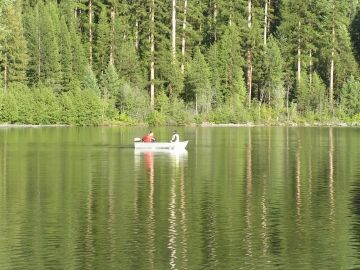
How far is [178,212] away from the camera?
32.2 metres

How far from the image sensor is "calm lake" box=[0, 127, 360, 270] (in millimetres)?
24016

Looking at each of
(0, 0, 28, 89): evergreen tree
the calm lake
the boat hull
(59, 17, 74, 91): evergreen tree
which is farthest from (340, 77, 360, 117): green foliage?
the calm lake

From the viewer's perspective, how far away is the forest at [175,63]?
386 feet

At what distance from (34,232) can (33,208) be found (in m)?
5.51

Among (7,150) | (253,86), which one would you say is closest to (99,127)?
(253,86)

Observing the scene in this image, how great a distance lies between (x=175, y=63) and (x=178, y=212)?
94.4 m

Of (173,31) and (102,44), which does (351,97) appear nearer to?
(173,31)

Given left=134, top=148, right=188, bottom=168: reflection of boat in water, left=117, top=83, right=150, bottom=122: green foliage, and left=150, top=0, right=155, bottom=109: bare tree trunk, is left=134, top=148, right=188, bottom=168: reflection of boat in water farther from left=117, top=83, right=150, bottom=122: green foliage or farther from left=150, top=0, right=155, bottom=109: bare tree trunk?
left=150, top=0, right=155, bottom=109: bare tree trunk

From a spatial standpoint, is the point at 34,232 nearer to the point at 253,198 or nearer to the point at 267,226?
the point at 267,226

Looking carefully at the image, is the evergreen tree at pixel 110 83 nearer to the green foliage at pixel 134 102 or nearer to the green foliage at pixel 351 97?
the green foliage at pixel 134 102

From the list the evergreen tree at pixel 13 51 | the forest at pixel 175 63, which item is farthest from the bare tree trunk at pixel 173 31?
the evergreen tree at pixel 13 51

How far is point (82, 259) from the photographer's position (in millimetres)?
23594

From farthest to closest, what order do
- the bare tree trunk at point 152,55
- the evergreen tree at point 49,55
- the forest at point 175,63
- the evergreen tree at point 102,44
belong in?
the evergreen tree at point 102,44, the evergreen tree at point 49,55, the bare tree trunk at point 152,55, the forest at point 175,63

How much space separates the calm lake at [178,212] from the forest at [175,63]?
5761cm
